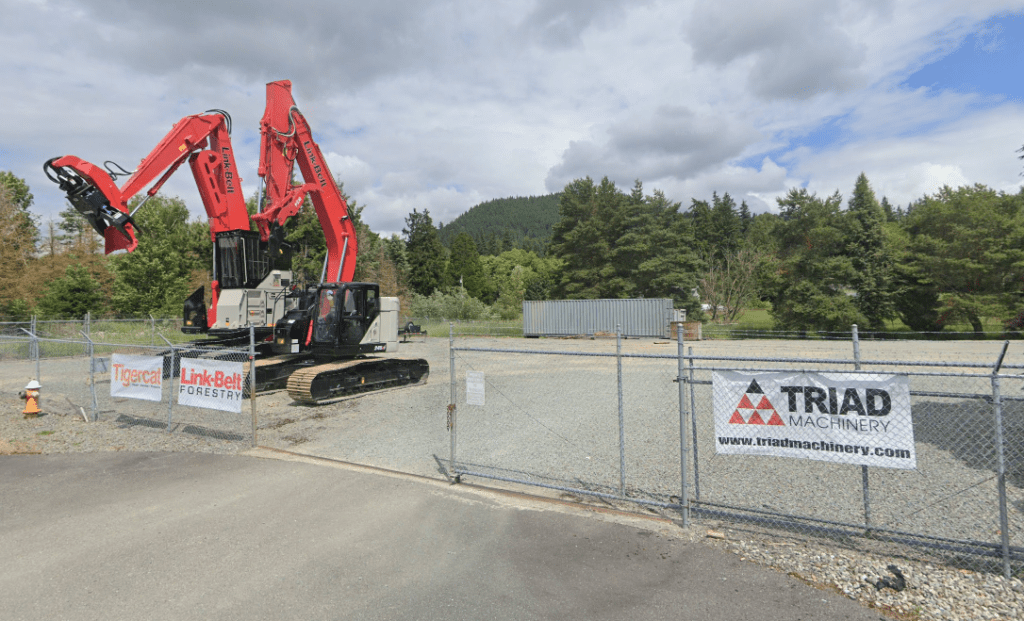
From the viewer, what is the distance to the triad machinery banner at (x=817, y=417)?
4766 mm

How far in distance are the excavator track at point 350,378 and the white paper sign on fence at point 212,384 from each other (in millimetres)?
2815

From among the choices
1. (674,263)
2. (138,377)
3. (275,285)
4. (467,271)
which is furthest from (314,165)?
(467,271)

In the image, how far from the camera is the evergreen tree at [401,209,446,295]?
71.1m

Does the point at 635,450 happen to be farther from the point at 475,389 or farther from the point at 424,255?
the point at 424,255

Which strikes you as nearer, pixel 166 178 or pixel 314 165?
pixel 166 178

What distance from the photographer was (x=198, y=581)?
4590mm

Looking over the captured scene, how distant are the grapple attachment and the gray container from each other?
28.0 m

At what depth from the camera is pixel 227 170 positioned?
47.0 feet

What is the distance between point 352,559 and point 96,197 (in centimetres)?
1087

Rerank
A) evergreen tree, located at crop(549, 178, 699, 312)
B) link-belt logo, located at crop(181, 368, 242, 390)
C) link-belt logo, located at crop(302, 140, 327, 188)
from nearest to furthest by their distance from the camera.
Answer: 1. link-belt logo, located at crop(181, 368, 242, 390)
2. link-belt logo, located at crop(302, 140, 327, 188)
3. evergreen tree, located at crop(549, 178, 699, 312)

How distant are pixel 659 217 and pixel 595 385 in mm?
36716

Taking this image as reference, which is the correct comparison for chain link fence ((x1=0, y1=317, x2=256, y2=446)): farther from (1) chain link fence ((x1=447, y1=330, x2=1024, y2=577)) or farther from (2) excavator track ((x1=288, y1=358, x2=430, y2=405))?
(1) chain link fence ((x1=447, y1=330, x2=1024, y2=577))

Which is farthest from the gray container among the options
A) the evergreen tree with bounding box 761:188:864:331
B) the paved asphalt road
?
the paved asphalt road

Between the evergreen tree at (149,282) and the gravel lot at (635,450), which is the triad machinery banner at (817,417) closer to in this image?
the gravel lot at (635,450)
